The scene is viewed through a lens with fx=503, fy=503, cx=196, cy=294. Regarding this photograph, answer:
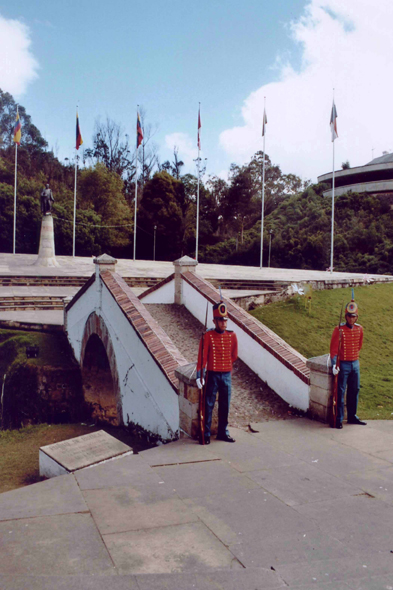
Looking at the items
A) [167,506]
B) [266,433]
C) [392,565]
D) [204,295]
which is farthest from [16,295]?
[392,565]

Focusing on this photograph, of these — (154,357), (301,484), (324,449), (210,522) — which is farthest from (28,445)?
(210,522)

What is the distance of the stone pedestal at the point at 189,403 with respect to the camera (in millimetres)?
6012

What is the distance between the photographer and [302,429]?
6.48 metres

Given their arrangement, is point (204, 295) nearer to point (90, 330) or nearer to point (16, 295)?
point (90, 330)

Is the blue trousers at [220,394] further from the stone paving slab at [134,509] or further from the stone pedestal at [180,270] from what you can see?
the stone pedestal at [180,270]

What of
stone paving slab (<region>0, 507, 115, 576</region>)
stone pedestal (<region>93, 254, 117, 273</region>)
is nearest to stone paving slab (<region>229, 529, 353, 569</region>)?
stone paving slab (<region>0, 507, 115, 576</region>)

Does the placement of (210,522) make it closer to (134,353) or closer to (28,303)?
(134,353)

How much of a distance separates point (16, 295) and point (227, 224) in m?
34.3

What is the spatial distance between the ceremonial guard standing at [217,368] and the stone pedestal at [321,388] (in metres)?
1.45

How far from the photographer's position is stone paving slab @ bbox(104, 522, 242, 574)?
3275 millimetres

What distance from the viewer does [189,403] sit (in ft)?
20.0

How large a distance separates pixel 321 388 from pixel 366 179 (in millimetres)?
46689

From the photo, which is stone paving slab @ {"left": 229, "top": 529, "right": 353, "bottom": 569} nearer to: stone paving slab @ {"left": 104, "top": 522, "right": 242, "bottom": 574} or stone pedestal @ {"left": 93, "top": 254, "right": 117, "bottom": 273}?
stone paving slab @ {"left": 104, "top": 522, "right": 242, "bottom": 574}

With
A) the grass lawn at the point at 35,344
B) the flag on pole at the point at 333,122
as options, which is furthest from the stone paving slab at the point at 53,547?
the flag on pole at the point at 333,122
